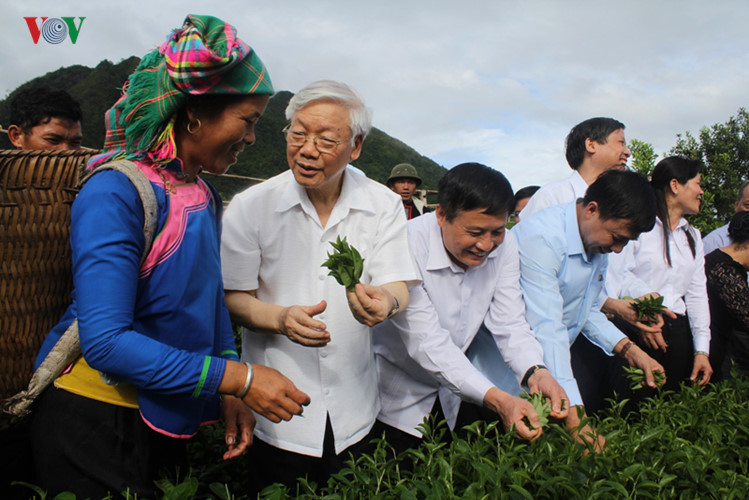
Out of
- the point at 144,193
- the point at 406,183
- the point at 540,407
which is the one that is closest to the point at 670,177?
the point at 540,407

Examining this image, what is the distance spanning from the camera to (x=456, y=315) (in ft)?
8.53

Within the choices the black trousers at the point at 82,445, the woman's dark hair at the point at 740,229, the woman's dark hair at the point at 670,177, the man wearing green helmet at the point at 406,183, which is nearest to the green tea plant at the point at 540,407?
the black trousers at the point at 82,445

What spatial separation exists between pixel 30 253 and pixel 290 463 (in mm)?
1188

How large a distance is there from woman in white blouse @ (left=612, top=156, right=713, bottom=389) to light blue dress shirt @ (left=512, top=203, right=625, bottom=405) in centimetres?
119

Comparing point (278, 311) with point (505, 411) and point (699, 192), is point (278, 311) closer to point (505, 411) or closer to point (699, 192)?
point (505, 411)

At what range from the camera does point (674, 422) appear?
2141mm

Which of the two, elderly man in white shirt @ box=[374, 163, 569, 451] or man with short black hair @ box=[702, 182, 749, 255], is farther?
man with short black hair @ box=[702, 182, 749, 255]

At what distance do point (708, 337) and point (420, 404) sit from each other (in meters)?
2.88

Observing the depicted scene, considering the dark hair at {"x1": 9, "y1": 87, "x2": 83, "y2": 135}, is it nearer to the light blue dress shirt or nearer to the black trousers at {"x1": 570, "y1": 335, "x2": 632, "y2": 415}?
the light blue dress shirt

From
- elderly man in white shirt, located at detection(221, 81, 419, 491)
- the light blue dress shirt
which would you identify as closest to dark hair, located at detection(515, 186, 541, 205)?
the light blue dress shirt

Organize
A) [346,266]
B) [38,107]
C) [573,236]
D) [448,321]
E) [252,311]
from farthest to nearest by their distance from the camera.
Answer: [38,107] → [573,236] → [448,321] → [252,311] → [346,266]

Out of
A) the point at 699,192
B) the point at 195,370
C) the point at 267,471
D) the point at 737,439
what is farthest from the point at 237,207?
the point at 699,192

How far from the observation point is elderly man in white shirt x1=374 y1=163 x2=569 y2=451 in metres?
2.29

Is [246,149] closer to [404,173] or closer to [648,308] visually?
[404,173]
